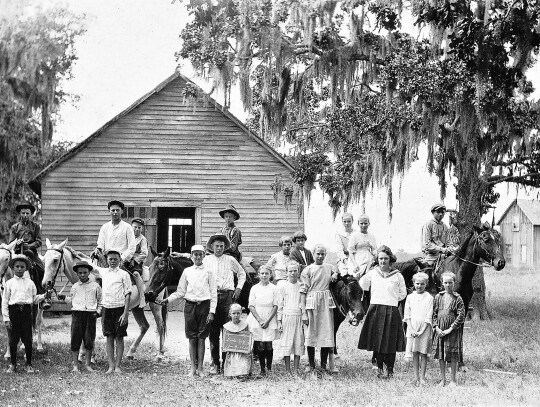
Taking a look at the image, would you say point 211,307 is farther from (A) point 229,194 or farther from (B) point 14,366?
(A) point 229,194

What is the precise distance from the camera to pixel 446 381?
927cm

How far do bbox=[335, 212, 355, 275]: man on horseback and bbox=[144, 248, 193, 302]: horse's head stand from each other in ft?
7.89

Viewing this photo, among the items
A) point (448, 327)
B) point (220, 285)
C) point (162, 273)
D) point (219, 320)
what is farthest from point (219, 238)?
point (448, 327)

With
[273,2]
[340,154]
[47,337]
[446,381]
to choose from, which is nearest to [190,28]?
[273,2]

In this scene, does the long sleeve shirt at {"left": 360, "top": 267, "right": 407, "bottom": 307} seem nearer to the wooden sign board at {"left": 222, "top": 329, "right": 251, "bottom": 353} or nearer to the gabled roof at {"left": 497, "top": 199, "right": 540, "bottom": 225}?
the wooden sign board at {"left": 222, "top": 329, "right": 251, "bottom": 353}

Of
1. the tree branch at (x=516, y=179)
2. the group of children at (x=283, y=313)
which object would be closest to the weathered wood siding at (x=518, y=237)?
the tree branch at (x=516, y=179)

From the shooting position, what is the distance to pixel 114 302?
33.1 feet

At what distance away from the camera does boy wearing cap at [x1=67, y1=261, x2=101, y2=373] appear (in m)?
10.1

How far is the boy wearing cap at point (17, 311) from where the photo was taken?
10023mm

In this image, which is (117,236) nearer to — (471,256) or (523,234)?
(471,256)

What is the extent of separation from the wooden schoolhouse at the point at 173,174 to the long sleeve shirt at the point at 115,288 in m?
8.58

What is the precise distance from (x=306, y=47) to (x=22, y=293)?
892 cm

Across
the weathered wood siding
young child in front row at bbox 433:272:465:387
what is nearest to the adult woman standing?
young child in front row at bbox 433:272:465:387

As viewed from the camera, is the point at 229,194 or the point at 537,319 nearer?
the point at 537,319
